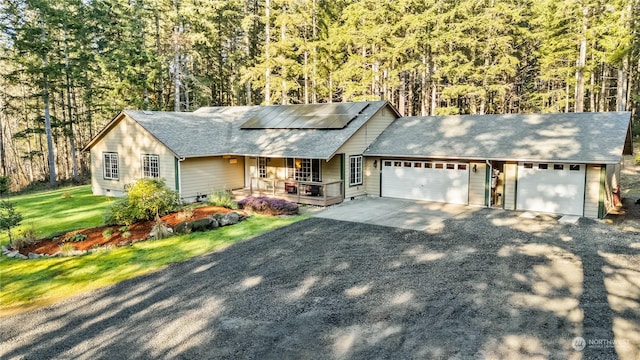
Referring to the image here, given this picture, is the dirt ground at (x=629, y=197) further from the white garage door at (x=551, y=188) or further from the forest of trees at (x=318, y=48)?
the forest of trees at (x=318, y=48)

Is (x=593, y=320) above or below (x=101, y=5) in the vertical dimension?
below

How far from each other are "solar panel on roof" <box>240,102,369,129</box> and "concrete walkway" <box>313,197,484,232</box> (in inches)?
156

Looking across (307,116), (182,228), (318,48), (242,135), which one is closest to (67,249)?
(182,228)

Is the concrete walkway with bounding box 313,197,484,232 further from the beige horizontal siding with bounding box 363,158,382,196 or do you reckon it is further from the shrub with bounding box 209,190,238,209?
the shrub with bounding box 209,190,238,209

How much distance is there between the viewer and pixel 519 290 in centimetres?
768

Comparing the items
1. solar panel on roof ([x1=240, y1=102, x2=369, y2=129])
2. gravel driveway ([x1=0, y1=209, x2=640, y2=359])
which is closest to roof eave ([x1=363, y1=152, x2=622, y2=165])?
solar panel on roof ([x1=240, y1=102, x2=369, y2=129])

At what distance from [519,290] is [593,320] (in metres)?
1.40

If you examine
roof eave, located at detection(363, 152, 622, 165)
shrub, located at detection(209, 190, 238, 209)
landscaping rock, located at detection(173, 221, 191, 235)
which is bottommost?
landscaping rock, located at detection(173, 221, 191, 235)

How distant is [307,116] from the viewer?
65.9ft

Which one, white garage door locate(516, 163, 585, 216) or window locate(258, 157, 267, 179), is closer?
white garage door locate(516, 163, 585, 216)

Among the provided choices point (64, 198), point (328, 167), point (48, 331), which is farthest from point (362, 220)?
point (64, 198)

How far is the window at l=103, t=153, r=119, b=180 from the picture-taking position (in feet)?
64.9

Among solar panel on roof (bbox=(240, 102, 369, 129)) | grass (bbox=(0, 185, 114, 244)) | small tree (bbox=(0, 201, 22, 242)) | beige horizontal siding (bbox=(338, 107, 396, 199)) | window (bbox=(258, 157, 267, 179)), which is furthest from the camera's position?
window (bbox=(258, 157, 267, 179))

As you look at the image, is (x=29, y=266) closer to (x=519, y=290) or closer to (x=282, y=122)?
(x=519, y=290)
